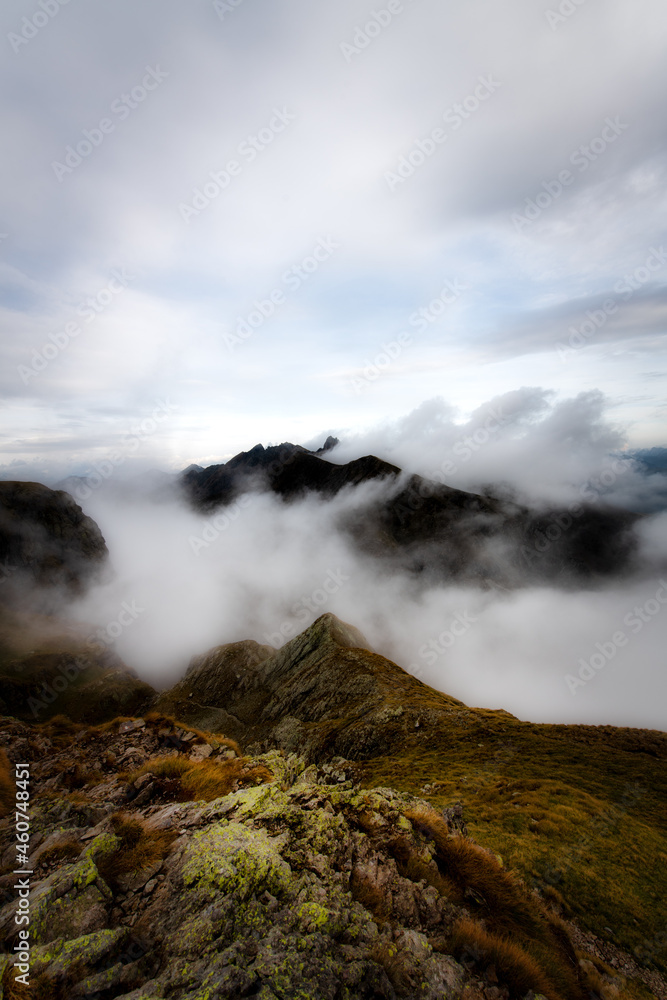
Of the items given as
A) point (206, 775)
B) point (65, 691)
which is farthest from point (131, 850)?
point (65, 691)

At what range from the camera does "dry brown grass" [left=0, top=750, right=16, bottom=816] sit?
14.1 metres

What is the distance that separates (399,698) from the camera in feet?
194

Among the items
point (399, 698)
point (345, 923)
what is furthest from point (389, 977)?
point (399, 698)

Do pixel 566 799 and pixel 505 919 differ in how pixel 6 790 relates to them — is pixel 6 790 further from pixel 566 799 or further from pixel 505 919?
pixel 566 799

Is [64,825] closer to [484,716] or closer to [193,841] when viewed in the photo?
[193,841]

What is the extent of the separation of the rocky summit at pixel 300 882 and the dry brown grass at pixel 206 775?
0.32 feet

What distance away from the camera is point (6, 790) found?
15148 millimetres

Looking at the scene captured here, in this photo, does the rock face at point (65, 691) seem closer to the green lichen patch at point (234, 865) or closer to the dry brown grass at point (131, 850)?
the dry brown grass at point (131, 850)

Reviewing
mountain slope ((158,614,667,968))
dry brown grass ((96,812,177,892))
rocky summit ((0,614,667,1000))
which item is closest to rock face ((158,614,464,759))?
mountain slope ((158,614,667,968))

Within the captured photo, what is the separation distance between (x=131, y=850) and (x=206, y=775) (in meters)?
5.43

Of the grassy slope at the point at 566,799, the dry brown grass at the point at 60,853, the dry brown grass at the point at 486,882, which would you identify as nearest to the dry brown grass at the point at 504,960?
the dry brown grass at the point at 486,882

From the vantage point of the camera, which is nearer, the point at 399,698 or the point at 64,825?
the point at 64,825

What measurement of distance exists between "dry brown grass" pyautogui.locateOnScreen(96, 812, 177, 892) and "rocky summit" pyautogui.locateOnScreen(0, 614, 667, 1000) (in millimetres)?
54

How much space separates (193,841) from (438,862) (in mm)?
8351
